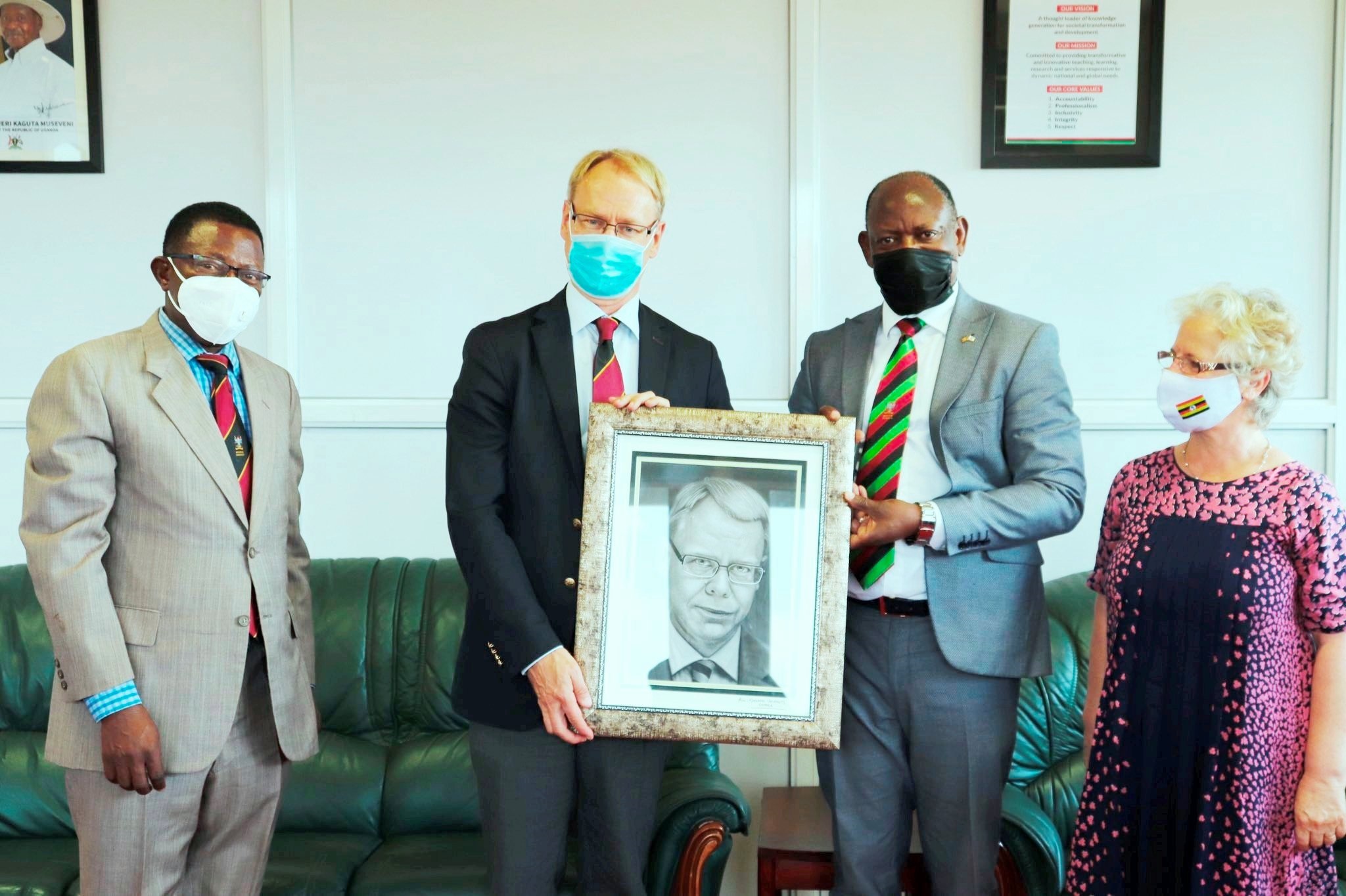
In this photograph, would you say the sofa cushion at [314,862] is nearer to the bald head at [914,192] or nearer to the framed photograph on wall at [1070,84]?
the bald head at [914,192]

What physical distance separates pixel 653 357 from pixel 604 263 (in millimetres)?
182

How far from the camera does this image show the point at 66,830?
9.01 ft

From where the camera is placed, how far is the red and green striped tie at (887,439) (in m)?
1.97

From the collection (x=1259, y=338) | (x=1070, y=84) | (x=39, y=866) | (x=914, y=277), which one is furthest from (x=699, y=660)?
(x=1070, y=84)

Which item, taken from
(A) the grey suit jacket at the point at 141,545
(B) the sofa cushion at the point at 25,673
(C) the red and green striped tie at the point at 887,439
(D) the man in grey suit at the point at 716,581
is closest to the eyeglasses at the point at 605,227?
(D) the man in grey suit at the point at 716,581

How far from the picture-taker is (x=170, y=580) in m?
1.89

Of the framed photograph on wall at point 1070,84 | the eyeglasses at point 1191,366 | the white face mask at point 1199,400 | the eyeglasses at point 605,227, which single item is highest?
the framed photograph on wall at point 1070,84

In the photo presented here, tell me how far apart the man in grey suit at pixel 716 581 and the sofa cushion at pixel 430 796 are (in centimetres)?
121

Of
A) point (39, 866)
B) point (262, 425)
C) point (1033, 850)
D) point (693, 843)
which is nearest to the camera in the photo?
point (262, 425)

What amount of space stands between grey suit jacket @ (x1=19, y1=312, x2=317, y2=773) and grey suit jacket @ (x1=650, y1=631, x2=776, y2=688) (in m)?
0.76

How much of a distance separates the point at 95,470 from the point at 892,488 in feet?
4.55

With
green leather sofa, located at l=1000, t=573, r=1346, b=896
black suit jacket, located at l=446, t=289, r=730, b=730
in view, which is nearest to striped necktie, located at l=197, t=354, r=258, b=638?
black suit jacket, located at l=446, t=289, r=730, b=730

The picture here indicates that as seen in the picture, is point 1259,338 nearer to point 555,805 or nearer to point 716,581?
point 716,581

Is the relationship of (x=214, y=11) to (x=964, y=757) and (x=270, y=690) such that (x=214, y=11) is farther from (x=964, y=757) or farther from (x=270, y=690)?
(x=964, y=757)
